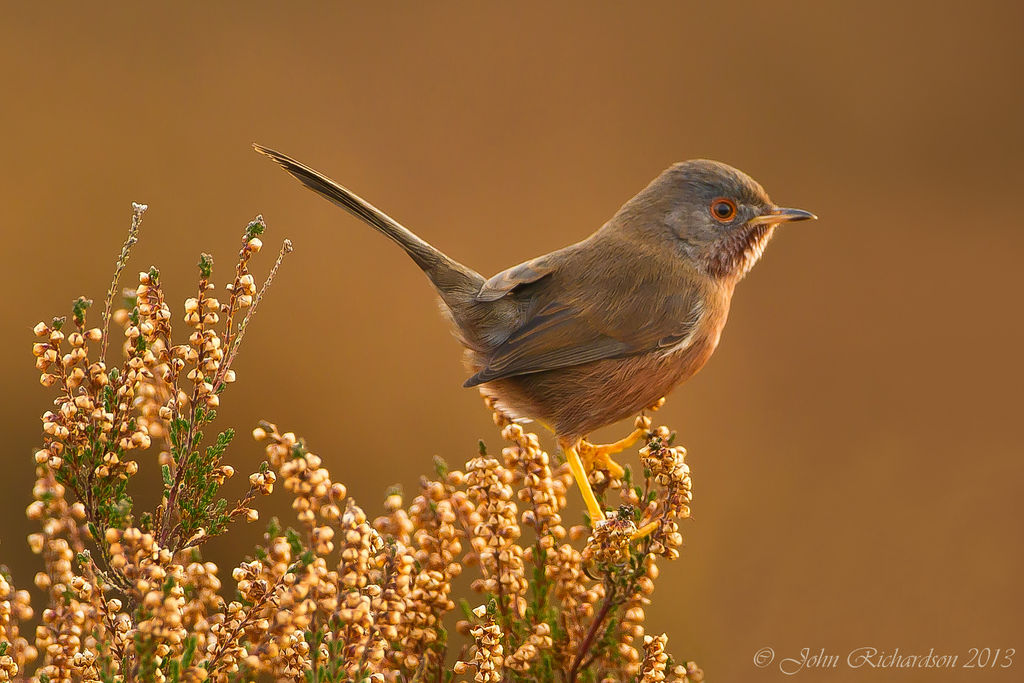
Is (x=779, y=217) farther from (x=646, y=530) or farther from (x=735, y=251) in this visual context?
(x=646, y=530)

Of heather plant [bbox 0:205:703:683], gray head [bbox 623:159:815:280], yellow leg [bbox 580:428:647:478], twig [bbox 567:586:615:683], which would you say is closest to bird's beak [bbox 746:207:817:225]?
gray head [bbox 623:159:815:280]

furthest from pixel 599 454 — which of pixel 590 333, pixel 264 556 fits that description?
pixel 264 556

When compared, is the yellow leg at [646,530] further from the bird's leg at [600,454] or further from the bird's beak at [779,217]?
the bird's beak at [779,217]

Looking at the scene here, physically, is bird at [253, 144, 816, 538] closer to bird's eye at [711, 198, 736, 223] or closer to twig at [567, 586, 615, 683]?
bird's eye at [711, 198, 736, 223]

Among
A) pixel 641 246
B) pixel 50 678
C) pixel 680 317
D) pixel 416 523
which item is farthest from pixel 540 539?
pixel 641 246

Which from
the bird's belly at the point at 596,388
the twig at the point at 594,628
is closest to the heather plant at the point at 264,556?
the twig at the point at 594,628

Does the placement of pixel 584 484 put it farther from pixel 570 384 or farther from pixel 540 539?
pixel 540 539
